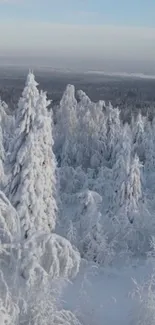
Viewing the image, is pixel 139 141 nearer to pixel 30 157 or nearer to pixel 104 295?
pixel 104 295

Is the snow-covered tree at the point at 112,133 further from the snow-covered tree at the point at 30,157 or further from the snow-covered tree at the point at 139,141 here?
the snow-covered tree at the point at 30,157

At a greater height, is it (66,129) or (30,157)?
(30,157)

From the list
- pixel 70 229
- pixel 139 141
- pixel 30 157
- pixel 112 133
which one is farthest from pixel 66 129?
pixel 30 157

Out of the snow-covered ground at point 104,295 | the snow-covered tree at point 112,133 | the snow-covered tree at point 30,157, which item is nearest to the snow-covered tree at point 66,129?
the snow-covered tree at point 112,133

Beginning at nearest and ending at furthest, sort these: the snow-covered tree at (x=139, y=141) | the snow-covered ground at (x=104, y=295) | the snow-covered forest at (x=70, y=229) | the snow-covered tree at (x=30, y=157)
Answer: the snow-covered forest at (x=70, y=229) → the snow-covered ground at (x=104, y=295) → the snow-covered tree at (x=30, y=157) → the snow-covered tree at (x=139, y=141)

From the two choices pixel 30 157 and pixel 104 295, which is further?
pixel 104 295

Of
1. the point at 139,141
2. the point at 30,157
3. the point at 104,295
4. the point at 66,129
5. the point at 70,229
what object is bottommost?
the point at 104,295

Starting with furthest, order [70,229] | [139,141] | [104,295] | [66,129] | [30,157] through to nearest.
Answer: [139,141]
[66,129]
[70,229]
[104,295]
[30,157]

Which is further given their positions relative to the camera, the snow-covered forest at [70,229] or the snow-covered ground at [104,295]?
the snow-covered ground at [104,295]

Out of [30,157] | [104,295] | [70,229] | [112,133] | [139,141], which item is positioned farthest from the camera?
[139,141]
